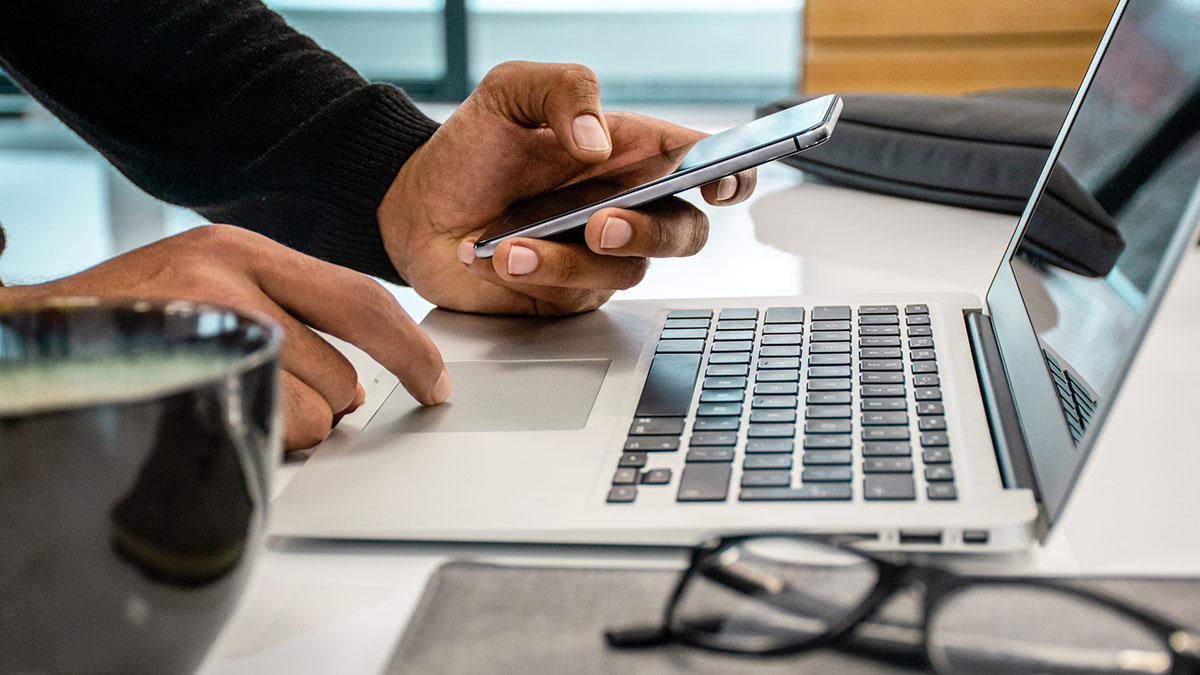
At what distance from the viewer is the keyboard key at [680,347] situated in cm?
48

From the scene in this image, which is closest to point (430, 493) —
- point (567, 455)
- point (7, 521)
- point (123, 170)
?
point (567, 455)

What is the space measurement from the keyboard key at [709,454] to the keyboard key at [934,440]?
67 millimetres

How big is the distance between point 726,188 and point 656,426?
297 mm

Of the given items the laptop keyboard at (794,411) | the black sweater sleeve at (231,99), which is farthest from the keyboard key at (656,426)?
the black sweater sleeve at (231,99)

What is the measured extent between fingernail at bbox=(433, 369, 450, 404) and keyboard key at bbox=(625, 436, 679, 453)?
0.32 feet

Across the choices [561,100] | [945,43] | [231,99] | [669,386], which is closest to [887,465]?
[669,386]

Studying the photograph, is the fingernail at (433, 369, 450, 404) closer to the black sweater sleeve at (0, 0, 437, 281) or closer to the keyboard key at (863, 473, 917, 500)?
the keyboard key at (863, 473, 917, 500)

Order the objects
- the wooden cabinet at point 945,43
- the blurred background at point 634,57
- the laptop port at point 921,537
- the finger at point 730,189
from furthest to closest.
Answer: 1. the wooden cabinet at point 945,43
2. the blurred background at point 634,57
3. the finger at point 730,189
4. the laptop port at point 921,537

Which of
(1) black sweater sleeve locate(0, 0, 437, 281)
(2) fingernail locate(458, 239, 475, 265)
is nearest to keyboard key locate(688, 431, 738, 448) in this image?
(2) fingernail locate(458, 239, 475, 265)

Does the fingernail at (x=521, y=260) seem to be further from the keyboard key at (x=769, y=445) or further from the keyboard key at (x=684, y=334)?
the keyboard key at (x=769, y=445)

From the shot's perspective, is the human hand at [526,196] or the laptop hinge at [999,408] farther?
the human hand at [526,196]

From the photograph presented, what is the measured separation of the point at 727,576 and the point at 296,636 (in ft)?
0.39

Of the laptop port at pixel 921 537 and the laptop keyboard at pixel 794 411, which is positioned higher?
the laptop keyboard at pixel 794 411

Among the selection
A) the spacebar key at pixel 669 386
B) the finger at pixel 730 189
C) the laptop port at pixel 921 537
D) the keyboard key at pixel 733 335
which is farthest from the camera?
the finger at pixel 730 189
